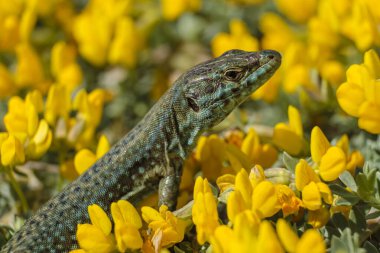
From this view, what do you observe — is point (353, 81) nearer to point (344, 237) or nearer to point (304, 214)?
point (304, 214)

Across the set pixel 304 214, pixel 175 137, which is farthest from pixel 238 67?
pixel 304 214

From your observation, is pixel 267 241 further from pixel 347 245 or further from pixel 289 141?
pixel 289 141

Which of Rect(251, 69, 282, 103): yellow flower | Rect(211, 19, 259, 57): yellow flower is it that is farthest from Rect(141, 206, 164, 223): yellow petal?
Rect(211, 19, 259, 57): yellow flower

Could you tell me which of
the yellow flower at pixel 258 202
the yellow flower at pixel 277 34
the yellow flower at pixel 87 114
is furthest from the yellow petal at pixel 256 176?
the yellow flower at pixel 277 34

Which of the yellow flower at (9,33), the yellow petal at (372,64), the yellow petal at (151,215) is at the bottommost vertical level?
the yellow petal at (151,215)

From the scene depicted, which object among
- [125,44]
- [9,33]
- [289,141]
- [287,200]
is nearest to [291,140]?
[289,141]

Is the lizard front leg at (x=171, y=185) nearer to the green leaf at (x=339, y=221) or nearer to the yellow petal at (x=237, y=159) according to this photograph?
the yellow petal at (x=237, y=159)
